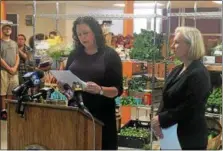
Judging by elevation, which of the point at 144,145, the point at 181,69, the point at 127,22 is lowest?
the point at 144,145

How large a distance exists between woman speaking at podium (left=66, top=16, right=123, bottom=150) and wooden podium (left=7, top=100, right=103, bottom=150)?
400mm

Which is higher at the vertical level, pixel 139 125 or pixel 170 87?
pixel 170 87

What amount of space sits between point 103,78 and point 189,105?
0.58 metres

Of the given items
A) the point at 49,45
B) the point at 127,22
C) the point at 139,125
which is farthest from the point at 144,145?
the point at 127,22

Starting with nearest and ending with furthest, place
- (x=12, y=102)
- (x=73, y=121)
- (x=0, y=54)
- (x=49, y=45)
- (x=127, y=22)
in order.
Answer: (x=73, y=121) → (x=12, y=102) → (x=49, y=45) → (x=0, y=54) → (x=127, y=22)

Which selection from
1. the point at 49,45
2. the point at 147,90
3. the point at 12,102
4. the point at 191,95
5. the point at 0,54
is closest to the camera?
the point at 12,102

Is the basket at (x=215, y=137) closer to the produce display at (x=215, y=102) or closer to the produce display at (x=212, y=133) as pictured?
the produce display at (x=212, y=133)

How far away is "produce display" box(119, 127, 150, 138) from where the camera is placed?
4.67 m

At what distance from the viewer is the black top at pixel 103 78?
2.37 meters

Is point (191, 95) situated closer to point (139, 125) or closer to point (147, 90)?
point (147, 90)

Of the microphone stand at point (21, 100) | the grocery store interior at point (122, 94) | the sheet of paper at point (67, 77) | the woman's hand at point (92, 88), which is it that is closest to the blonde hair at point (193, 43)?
the grocery store interior at point (122, 94)

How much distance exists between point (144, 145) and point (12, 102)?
2783 millimetres

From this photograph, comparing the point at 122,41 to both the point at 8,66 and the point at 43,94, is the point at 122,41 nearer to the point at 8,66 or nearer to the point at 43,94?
the point at 8,66

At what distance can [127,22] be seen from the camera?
27.0ft
